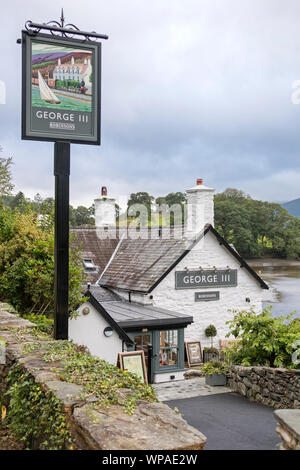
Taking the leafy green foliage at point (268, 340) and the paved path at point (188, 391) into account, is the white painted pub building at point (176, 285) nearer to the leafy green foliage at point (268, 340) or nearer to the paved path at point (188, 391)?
the paved path at point (188, 391)

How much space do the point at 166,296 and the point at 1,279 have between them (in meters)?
10.7

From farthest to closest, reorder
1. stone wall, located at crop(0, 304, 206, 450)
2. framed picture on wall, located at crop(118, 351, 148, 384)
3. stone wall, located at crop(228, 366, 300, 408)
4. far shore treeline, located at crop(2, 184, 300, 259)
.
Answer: far shore treeline, located at crop(2, 184, 300, 259), framed picture on wall, located at crop(118, 351, 148, 384), stone wall, located at crop(228, 366, 300, 408), stone wall, located at crop(0, 304, 206, 450)

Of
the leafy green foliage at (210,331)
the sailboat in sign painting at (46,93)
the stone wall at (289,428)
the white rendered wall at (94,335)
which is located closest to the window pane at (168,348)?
the leafy green foliage at (210,331)

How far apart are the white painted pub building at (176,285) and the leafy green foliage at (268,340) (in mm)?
4534

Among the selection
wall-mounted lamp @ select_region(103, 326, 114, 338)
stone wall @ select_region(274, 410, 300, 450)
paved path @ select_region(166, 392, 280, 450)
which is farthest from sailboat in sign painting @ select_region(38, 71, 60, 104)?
wall-mounted lamp @ select_region(103, 326, 114, 338)

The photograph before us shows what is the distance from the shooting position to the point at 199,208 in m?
20.6

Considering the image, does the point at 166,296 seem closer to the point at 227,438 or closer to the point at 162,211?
the point at 227,438

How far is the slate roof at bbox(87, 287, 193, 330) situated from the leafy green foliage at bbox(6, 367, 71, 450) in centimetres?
1042

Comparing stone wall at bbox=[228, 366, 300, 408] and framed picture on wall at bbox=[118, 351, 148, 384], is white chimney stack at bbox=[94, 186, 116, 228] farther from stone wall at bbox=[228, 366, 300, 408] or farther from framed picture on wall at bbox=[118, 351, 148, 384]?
stone wall at bbox=[228, 366, 300, 408]

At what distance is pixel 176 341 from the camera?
55.0 ft

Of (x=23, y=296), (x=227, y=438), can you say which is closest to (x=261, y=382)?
(x=227, y=438)

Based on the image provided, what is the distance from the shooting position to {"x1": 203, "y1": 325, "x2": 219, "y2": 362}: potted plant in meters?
17.7

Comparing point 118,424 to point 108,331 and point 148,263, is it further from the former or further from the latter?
point 148,263

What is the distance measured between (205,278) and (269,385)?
914cm
